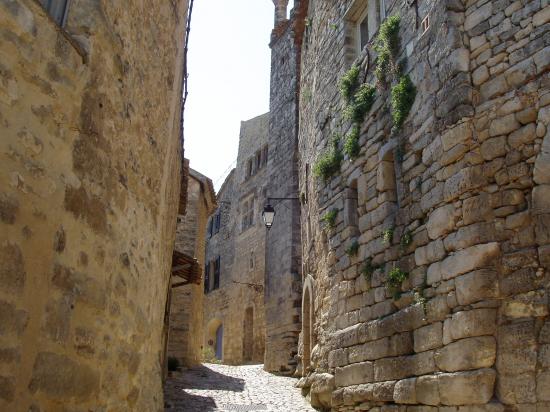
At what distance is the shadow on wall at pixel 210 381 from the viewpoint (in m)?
11.2

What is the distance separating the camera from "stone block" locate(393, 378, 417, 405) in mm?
5828

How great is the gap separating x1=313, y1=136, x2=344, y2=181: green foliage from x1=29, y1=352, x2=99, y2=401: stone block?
18.9 feet

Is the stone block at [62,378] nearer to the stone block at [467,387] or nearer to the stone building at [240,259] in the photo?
the stone block at [467,387]

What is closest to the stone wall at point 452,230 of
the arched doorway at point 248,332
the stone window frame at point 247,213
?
the arched doorway at point 248,332

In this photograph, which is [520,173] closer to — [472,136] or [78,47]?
[472,136]

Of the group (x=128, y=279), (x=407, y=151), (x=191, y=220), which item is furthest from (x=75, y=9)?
(x=191, y=220)

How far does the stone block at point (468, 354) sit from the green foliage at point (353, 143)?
131 inches

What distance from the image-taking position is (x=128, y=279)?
4.20 metres

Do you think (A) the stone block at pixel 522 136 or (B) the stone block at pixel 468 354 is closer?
(B) the stone block at pixel 468 354

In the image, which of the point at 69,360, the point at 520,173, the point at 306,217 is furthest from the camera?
the point at 306,217

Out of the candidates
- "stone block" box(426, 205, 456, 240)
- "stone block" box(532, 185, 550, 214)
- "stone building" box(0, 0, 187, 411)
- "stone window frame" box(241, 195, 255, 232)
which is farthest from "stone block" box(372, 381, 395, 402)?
"stone window frame" box(241, 195, 255, 232)

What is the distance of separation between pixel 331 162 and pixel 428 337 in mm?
3667

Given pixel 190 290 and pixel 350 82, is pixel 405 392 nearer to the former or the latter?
pixel 350 82

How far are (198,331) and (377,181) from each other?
1017 cm
